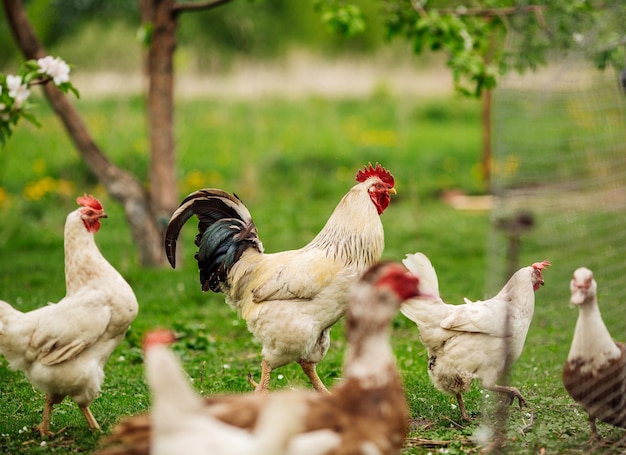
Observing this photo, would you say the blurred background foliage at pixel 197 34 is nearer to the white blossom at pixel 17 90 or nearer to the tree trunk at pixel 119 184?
the tree trunk at pixel 119 184

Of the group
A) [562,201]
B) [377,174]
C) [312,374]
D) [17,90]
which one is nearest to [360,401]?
[312,374]

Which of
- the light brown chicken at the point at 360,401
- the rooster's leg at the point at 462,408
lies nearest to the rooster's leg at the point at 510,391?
the rooster's leg at the point at 462,408

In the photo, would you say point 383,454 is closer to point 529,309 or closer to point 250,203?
point 529,309

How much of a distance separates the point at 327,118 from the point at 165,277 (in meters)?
11.1

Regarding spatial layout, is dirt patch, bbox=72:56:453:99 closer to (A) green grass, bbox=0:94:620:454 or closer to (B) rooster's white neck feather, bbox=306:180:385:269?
(A) green grass, bbox=0:94:620:454

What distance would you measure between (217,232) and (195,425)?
2761 mm

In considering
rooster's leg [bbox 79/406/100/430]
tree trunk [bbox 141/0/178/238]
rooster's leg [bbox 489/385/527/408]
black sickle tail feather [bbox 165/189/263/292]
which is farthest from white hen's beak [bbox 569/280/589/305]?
tree trunk [bbox 141/0/178/238]

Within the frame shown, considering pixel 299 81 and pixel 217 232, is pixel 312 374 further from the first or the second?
pixel 299 81

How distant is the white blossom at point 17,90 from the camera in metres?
6.05

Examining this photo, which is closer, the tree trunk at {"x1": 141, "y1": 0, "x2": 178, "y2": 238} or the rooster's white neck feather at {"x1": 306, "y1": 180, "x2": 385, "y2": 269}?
the rooster's white neck feather at {"x1": 306, "y1": 180, "x2": 385, "y2": 269}

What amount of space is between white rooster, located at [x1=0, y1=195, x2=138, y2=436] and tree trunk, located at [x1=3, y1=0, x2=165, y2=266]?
4624 millimetres

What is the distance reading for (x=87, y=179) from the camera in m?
14.4

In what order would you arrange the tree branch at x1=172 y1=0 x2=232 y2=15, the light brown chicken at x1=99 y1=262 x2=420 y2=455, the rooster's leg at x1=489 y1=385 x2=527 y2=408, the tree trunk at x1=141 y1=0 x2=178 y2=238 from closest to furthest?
the light brown chicken at x1=99 y1=262 x2=420 y2=455 → the rooster's leg at x1=489 y1=385 x2=527 y2=408 → the tree branch at x1=172 y1=0 x2=232 y2=15 → the tree trunk at x1=141 y1=0 x2=178 y2=238

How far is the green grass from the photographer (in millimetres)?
5910
